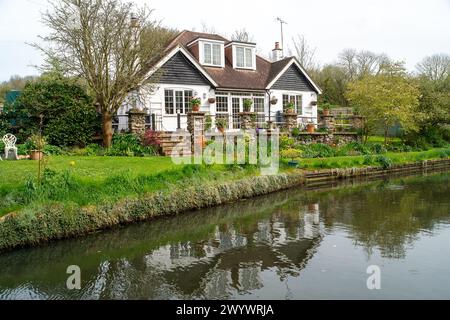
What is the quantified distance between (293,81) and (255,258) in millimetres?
21863

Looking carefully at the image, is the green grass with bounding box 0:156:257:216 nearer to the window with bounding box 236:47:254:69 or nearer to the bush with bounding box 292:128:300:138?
the bush with bounding box 292:128:300:138

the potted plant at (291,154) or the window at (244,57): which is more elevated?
the window at (244,57)

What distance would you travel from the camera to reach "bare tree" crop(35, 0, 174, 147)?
17797mm

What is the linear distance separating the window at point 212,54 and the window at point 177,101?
3626 mm

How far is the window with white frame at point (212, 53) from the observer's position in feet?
85.3

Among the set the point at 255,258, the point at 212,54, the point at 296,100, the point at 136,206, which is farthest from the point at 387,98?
the point at 255,258

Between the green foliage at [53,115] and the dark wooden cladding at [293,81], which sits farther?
the dark wooden cladding at [293,81]

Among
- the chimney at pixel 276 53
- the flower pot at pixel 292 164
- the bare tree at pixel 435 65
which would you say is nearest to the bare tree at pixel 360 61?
the bare tree at pixel 435 65

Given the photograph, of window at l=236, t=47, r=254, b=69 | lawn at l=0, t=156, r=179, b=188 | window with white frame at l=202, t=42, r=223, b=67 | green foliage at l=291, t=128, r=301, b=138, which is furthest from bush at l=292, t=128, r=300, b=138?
lawn at l=0, t=156, r=179, b=188

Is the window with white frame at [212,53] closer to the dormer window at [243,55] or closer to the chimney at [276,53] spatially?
the dormer window at [243,55]

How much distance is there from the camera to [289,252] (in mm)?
8648

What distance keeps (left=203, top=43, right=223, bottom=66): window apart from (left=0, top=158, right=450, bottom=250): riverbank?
11.5 m

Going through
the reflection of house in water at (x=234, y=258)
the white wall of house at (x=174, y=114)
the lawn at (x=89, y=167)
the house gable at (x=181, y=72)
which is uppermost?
the house gable at (x=181, y=72)

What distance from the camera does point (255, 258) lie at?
8258mm
